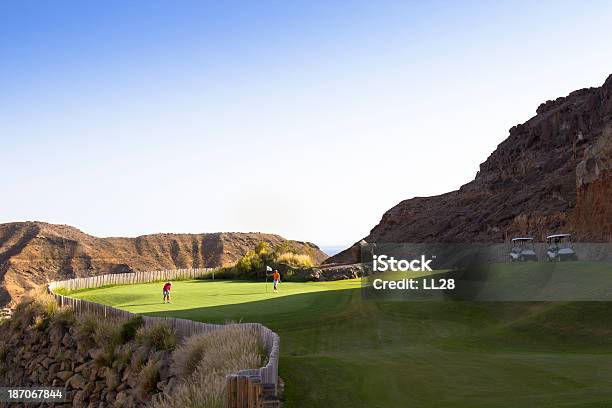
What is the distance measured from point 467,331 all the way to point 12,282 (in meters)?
86.2

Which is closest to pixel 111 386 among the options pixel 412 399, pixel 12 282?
pixel 412 399

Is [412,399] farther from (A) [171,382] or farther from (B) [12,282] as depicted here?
(B) [12,282]

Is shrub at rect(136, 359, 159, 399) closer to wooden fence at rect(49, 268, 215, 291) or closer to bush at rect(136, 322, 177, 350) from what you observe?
bush at rect(136, 322, 177, 350)

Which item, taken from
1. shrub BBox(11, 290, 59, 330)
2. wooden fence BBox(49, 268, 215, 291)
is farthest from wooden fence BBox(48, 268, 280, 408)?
wooden fence BBox(49, 268, 215, 291)

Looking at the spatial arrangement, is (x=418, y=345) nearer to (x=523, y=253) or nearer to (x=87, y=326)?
(x=87, y=326)

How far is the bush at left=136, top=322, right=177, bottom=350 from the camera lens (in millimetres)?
18766

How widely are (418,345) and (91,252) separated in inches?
3881

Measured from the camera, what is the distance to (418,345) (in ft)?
65.3

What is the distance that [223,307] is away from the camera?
26.3 meters

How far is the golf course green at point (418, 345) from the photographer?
37.1 feet

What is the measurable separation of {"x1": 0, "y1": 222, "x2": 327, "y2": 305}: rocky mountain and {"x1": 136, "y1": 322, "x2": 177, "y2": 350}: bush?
70007 millimetres

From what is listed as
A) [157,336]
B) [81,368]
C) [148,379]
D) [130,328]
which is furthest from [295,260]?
[148,379]

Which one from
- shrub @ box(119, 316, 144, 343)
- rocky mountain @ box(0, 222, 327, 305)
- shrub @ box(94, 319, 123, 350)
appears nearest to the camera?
shrub @ box(119, 316, 144, 343)

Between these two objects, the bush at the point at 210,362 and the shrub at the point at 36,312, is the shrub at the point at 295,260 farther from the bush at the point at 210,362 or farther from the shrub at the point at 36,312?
the bush at the point at 210,362
